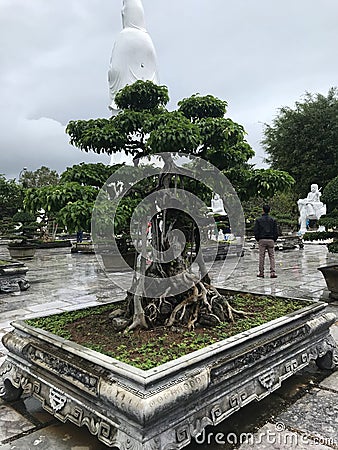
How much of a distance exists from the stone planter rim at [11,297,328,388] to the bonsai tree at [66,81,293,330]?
0.42m

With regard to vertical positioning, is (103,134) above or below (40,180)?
below

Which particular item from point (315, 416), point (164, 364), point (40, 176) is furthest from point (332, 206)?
point (40, 176)

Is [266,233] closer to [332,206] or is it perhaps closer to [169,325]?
[332,206]

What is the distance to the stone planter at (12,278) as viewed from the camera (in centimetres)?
650

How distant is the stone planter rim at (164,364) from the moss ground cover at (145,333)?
0.41 ft

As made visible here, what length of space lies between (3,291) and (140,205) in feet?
15.3

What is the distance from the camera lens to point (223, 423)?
236 centimetres

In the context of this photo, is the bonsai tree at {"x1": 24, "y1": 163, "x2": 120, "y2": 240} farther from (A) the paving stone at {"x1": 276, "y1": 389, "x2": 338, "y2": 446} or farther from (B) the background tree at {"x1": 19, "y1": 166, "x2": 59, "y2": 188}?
(B) the background tree at {"x1": 19, "y1": 166, "x2": 59, "y2": 188}

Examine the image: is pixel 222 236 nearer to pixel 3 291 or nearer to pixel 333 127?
pixel 333 127

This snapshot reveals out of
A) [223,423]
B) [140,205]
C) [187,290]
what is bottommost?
[223,423]

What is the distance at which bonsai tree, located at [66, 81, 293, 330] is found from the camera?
116 inches

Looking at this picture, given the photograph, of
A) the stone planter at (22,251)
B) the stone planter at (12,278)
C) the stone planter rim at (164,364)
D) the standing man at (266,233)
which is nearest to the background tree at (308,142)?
the standing man at (266,233)

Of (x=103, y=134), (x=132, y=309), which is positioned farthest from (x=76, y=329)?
(x=103, y=134)

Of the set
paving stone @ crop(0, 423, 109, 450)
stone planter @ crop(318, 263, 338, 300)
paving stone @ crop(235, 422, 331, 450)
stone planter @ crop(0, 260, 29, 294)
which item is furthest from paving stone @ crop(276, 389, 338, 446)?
stone planter @ crop(0, 260, 29, 294)
